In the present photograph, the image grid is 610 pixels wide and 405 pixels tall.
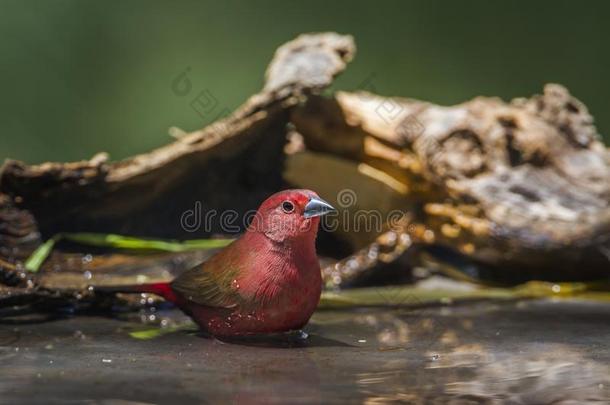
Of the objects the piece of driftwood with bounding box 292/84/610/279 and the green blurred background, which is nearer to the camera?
the piece of driftwood with bounding box 292/84/610/279

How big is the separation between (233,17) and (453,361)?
4.00m

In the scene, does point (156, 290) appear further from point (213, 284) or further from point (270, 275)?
point (270, 275)

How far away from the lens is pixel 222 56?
6.03m

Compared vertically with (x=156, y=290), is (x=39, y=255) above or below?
above

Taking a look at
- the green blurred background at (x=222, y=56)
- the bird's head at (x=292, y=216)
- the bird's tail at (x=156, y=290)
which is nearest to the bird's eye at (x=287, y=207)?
the bird's head at (x=292, y=216)

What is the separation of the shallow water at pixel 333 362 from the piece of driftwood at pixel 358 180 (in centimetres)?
83

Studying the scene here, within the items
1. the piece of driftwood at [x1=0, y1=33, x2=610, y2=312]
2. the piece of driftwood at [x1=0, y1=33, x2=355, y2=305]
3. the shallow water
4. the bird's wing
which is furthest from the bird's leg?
the bird's wing

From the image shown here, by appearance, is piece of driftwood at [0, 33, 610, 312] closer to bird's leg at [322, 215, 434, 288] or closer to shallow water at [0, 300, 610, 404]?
bird's leg at [322, 215, 434, 288]

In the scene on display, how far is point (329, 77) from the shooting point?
4.40 meters

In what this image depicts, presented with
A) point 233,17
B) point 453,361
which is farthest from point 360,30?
point 453,361

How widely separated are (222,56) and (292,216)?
11.1 feet

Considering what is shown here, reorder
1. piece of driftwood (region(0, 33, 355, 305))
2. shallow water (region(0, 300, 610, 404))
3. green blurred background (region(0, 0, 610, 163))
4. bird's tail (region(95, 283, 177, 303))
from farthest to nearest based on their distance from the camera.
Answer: green blurred background (region(0, 0, 610, 163)) → piece of driftwood (region(0, 33, 355, 305)) → bird's tail (region(95, 283, 177, 303)) → shallow water (region(0, 300, 610, 404))

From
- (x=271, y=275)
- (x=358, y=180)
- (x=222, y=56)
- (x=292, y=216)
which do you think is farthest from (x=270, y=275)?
(x=222, y=56)

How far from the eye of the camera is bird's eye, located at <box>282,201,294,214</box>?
287 cm
